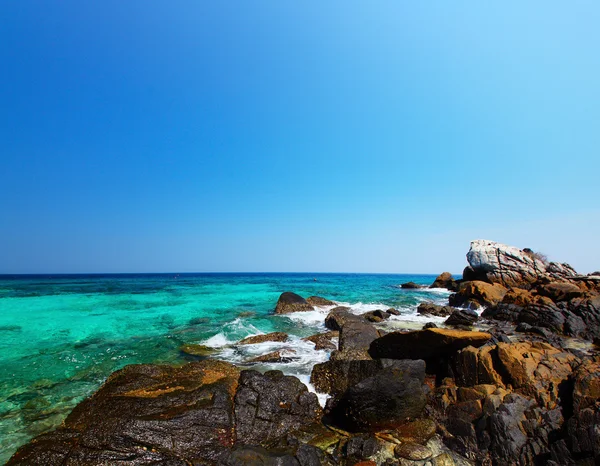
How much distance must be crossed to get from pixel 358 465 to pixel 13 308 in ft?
108

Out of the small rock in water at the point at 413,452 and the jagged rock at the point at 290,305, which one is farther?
the jagged rock at the point at 290,305

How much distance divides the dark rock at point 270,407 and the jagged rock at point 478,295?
22077mm

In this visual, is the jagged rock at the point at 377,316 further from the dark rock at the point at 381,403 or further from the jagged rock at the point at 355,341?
the dark rock at the point at 381,403

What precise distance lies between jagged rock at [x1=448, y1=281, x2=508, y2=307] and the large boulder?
627cm

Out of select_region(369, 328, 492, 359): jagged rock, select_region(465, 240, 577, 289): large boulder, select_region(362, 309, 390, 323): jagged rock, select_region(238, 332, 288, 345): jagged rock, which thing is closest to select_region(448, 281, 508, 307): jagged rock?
select_region(465, 240, 577, 289): large boulder

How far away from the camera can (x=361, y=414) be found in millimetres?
6207

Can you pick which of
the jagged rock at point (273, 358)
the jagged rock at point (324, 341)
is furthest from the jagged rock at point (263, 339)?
the jagged rock at point (273, 358)

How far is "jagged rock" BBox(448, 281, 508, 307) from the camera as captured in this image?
23531 mm

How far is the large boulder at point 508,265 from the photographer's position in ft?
97.4

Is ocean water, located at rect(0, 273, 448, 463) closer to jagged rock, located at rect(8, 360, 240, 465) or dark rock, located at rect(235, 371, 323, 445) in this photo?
jagged rock, located at rect(8, 360, 240, 465)

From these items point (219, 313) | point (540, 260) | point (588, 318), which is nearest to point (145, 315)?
point (219, 313)

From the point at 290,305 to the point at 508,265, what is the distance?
84.2ft

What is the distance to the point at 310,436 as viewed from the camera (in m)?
6.02

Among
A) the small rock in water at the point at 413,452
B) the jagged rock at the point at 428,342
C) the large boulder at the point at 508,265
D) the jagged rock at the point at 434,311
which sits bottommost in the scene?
the jagged rock at the point at 434,311
